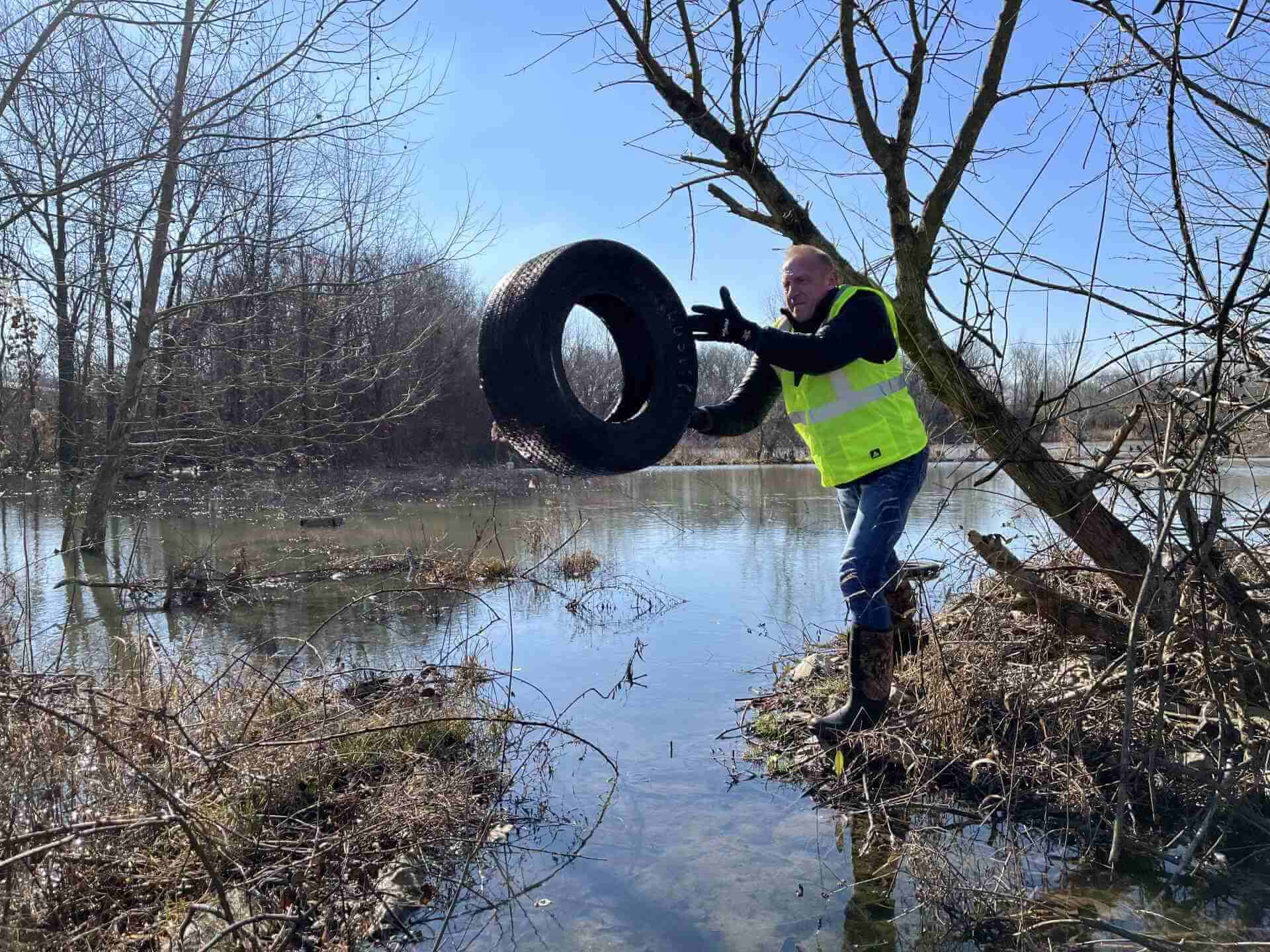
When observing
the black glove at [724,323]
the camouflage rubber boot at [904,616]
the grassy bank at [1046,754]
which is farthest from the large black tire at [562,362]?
the grassy bank at [1046,754]

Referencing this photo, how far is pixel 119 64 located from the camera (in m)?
7.16

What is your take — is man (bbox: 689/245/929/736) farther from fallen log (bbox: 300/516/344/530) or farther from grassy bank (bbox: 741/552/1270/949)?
fallen log (bbox: 300/516/344/530)

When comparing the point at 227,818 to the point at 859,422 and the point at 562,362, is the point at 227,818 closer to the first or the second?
the point at 562,362

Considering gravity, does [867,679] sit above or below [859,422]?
below

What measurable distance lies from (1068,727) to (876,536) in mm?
1049

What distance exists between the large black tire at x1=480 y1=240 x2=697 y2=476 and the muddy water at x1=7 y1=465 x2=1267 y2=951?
118 cm

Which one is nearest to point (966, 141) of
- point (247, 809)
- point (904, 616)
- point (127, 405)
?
point (904, 616)

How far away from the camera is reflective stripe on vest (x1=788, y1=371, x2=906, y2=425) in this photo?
3.89 meters

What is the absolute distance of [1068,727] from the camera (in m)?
3.66

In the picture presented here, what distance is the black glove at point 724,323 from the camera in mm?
3727

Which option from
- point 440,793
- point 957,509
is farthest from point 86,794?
point 957,509

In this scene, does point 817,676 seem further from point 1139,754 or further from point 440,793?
point 440,793

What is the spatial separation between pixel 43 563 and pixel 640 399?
9.63 metres

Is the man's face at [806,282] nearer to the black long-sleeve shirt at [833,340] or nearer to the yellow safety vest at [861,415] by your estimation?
the black long-sleeve shirt at [833,340]
